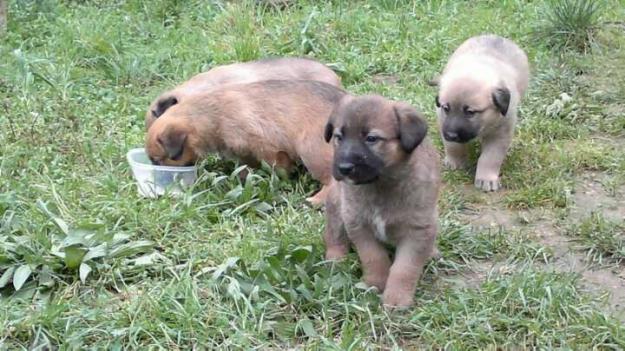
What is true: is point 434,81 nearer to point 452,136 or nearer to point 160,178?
point 452,136

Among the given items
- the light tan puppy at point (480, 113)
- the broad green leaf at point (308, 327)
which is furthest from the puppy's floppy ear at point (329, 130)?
the light tan puppy at point (480, 113)

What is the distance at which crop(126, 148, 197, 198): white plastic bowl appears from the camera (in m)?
6.16

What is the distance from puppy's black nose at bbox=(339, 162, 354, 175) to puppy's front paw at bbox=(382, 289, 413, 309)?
0.64 meters

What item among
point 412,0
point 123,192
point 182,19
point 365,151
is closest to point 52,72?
point 182,19

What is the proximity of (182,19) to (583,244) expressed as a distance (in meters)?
5.65

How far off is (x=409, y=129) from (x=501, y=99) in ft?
6.35

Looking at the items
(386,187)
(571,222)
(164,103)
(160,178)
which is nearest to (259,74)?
(164,103)

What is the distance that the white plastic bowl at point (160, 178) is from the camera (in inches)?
243

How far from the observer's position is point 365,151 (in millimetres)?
4773

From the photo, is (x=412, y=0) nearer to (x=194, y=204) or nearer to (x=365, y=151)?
(x=194, y=204)

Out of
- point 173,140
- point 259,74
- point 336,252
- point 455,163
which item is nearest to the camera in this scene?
point 336,252

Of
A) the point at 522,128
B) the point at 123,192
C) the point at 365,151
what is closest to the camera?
the point at 365,151

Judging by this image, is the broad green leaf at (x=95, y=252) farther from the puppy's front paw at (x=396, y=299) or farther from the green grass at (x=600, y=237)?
the green grass at (x=600, y=237)

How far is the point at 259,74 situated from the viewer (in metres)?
7.69
